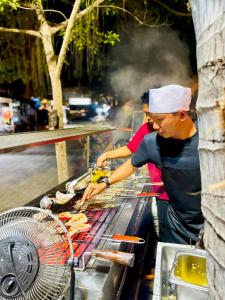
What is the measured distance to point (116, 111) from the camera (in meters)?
13.6

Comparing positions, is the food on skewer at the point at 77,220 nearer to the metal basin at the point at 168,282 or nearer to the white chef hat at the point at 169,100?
the metal basin at the point at 168,282

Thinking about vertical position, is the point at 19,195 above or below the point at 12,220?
below

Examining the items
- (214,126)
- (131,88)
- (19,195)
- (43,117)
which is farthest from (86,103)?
(214,126)

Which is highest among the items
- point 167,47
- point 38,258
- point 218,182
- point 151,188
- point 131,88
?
point 167,47

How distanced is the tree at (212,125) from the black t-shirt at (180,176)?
5.40 feet

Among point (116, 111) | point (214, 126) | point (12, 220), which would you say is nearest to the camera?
point (214, 126)

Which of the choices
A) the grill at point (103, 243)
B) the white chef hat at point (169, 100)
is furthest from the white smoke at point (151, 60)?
the white chef hat at point (169, 100)

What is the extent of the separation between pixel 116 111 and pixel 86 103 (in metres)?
34.9

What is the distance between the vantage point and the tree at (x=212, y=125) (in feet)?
2.76

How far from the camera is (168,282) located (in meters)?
1.85

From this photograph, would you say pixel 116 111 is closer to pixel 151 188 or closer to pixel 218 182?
pixel 151 188

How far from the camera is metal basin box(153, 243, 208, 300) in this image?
1638 millimetres

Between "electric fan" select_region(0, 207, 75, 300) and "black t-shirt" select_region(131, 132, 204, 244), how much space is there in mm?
1416

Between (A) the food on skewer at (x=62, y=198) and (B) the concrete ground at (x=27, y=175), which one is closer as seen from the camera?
(A) the food on skewer at (x=62, y=198)
